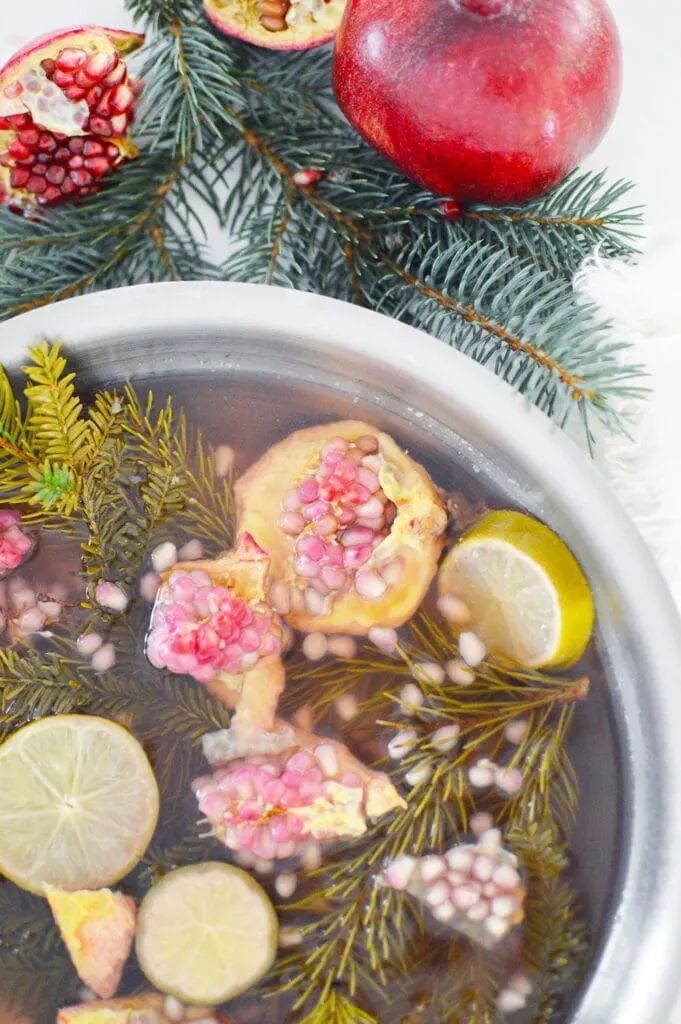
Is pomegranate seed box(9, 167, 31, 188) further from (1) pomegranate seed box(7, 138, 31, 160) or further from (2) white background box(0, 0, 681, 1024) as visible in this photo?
(2) white background box(0, 0, 681, 1024)

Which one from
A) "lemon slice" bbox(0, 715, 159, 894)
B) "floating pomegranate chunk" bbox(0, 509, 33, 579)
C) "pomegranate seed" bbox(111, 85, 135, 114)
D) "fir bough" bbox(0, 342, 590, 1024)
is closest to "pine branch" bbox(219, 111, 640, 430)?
"pomegranate seed" bbox(111, 85, 135, 114)

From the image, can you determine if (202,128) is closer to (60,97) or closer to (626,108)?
(60,97)

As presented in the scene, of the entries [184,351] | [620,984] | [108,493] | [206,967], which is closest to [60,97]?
[184,351]

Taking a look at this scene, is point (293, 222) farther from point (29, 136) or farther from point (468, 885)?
point (468, 885)

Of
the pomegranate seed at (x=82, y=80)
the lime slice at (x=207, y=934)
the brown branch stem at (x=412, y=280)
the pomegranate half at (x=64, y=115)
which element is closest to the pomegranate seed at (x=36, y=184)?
the pomegranate half at (x=64, y=115)

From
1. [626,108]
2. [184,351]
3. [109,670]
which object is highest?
[626,108]

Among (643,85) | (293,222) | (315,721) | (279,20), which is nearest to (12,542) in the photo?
(315,721)
